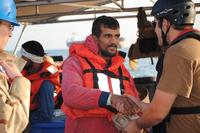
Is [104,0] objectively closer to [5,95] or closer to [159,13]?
[159,13]

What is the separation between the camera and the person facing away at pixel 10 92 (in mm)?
2299

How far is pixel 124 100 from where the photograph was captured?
3307 millimetres

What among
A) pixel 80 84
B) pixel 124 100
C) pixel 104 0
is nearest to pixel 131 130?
pixel 124 100

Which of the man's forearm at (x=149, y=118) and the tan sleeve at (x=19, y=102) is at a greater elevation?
the tan sleeve at (x=19, y=102)

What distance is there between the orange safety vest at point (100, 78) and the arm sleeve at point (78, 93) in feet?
0.28

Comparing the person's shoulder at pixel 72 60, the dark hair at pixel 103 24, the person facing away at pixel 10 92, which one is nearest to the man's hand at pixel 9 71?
the person facing away at pixel 10 92

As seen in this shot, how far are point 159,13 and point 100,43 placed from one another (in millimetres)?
967

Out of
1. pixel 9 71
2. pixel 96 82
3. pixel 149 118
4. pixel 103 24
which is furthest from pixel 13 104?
pixel 103 24

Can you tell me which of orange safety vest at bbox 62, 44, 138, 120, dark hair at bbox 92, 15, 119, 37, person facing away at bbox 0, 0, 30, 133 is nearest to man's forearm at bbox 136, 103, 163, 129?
orange safety vest at bbox 62, 44, 138, 120

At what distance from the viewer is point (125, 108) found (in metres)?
3.29

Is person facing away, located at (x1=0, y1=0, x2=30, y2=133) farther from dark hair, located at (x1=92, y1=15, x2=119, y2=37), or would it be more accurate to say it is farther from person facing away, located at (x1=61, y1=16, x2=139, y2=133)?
dark hair, located at (x1=92, y1=15, x2=119, y2=37)

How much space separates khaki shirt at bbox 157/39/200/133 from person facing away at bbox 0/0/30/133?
865 millimetres

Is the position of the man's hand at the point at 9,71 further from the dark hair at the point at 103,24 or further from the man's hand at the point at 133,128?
→ the dark hair at the point at 103,24

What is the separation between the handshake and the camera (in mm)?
3283
